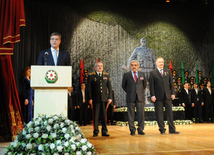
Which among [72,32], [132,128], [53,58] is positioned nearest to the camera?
[53,58]

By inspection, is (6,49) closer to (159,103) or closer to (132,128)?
(132,128)

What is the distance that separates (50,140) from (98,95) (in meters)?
2.30

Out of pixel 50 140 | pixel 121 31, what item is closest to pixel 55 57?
pixel 50 140

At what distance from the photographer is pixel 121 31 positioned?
447 inches

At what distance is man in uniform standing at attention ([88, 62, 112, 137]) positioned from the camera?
4402 millimetres

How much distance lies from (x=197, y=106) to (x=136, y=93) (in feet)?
16.7

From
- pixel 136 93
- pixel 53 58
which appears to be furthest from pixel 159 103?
pixel 53 58

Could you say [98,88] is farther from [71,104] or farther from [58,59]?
[71,104]

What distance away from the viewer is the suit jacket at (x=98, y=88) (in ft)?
14.5

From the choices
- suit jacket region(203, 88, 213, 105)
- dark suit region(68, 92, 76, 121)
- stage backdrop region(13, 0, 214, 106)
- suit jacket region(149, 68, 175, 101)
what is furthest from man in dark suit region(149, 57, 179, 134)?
stage backdrop region(13, 0, 214, 106)

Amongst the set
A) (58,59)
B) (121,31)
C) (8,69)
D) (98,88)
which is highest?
(121,31)

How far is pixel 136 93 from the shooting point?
4.62 metres

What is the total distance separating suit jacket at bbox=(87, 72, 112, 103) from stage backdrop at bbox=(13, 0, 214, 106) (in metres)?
5.52

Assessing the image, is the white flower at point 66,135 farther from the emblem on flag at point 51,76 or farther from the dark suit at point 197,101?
the dark suit at point 197,101
